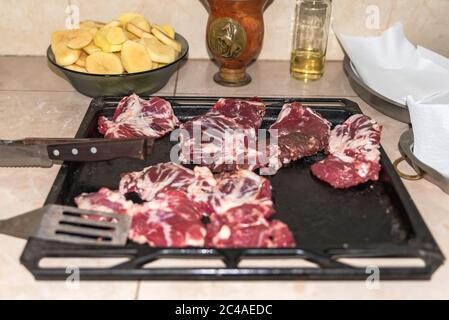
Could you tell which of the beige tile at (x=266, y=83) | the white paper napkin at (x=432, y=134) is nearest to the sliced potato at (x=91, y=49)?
the beige tile at (x=266, y=83)

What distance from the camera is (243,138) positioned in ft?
3.51

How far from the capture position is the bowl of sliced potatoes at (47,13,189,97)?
1217mm

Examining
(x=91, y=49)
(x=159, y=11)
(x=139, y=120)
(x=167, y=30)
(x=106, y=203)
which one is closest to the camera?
(x=106, y=203)

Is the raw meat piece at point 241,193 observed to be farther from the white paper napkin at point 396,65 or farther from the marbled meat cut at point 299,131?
the white paper napkin at point 396,65

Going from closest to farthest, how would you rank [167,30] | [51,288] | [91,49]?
[51,288]
[91,49]
[167,30]

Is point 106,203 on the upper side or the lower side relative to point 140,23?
lower

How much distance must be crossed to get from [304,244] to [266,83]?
0.67 m

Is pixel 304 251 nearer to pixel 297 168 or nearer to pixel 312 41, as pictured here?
pixel 297 168

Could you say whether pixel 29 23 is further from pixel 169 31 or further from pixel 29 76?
pixel 169 31

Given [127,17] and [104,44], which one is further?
[127,17]

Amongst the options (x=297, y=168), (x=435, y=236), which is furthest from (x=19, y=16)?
(x=435, y=236)

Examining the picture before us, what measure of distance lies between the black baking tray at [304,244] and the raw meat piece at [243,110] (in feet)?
0.49

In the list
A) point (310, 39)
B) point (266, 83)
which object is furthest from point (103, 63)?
point (310, 39)

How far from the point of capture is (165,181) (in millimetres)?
963
